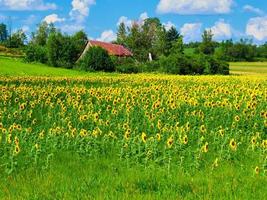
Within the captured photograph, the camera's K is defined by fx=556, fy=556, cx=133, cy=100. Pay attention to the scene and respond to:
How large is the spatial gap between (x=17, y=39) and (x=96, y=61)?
75.3 meters

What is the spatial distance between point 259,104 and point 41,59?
208ft

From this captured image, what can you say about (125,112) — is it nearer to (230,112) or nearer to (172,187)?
(230,112)

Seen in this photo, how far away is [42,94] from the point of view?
800 inches

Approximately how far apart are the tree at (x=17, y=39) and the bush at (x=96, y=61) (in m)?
64.5

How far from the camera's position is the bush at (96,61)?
2731 inches

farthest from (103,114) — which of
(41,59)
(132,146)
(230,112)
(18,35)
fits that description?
(18,35)

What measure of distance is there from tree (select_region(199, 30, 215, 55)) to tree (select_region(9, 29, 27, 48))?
145 feet

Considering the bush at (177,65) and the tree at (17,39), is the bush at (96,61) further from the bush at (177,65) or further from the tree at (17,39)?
the tree at (17,39)

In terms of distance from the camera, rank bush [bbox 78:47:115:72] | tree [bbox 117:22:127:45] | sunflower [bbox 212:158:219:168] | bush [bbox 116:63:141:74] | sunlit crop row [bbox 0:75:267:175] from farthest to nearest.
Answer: tree [bbox 117:22:127:45], bush [bbox 116:63:141:74], bush [bbox 78:47:115:72], sunlit crop row [bbox 0:75:267:175], sunflower [bbox 212:158:219:168]

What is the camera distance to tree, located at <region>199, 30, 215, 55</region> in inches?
5389

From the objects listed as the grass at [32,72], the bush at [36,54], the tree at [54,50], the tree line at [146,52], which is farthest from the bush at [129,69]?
the bush at [36,54]

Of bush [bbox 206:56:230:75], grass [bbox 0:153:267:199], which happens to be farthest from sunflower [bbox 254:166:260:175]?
bush [bbox 206:56:230:75]

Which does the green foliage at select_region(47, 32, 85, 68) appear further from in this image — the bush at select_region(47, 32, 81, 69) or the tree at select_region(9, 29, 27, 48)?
the tree at select_region(9, 29, 27, 48)

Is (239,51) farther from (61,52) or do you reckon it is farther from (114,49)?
(61,52)
